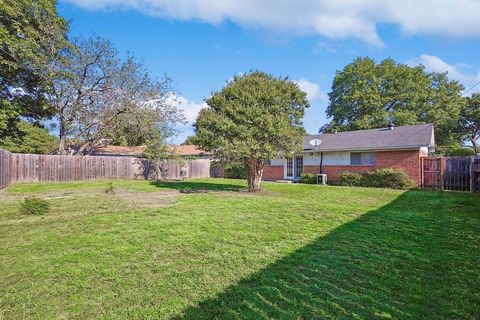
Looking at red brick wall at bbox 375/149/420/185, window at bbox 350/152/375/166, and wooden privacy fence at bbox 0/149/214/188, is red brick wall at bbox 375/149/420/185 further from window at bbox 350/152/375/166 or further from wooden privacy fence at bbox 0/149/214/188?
wooden privacy fence at bbox 0/149/214/188

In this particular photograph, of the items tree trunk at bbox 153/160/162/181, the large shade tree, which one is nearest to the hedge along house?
tree trunk at bbox 153/160/162/181

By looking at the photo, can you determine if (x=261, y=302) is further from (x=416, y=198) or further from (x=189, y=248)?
(x=416, y=198)

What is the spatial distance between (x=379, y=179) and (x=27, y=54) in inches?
845

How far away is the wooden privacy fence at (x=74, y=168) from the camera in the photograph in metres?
16.4

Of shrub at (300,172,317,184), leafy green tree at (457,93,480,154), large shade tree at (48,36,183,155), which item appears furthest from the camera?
leafy green tree at (457,93,480,154)

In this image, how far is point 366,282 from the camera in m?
3.44

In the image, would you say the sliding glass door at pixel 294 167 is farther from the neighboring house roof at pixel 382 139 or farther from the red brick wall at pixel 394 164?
the red brick wall at pixel 394 164

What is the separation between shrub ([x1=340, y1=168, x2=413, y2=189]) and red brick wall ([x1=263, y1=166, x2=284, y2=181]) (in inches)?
224

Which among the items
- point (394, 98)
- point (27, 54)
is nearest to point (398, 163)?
point (394, 98)

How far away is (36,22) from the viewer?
18547mm

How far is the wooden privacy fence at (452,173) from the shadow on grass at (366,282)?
946 centimetres

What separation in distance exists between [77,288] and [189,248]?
1.73 m

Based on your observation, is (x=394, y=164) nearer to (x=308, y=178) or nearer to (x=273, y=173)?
(x=308, y=178)

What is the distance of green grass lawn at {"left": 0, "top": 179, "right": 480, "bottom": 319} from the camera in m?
2.86
